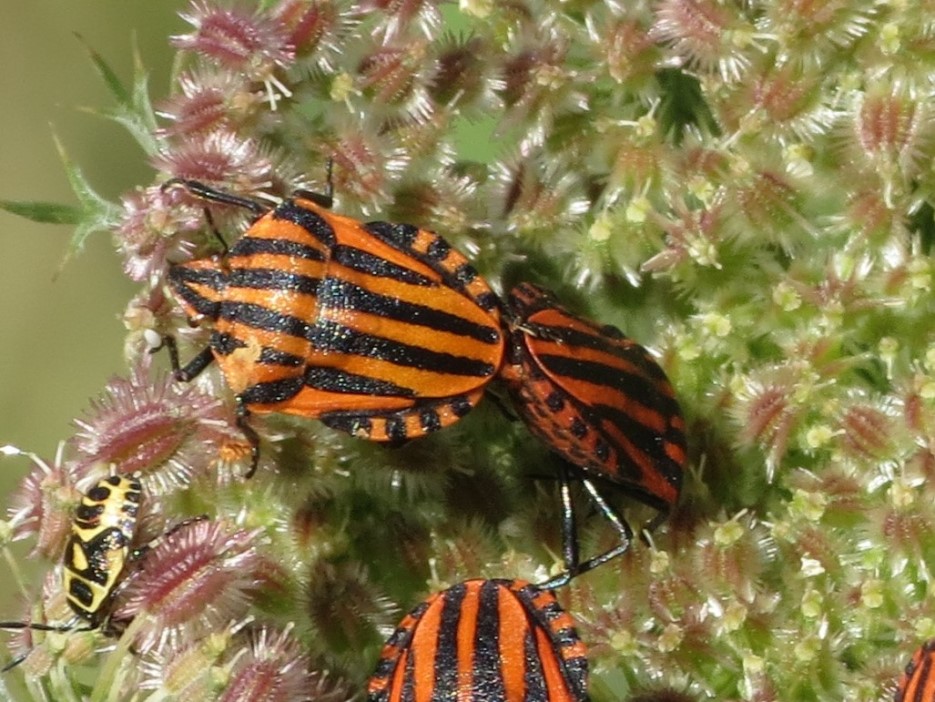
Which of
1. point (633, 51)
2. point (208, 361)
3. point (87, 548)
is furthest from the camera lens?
point (633, 51)

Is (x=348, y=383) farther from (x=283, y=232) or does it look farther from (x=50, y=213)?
(x=50, y=213)

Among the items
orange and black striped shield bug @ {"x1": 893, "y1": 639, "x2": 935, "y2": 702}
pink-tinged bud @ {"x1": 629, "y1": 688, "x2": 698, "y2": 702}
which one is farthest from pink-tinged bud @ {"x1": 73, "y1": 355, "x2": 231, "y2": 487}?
orange and black striped shield bug @ {"x1": 893, "y1": 639, "x2": 935, "y2": 702}

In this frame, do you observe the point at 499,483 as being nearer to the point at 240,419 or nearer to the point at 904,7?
the point at 240,419

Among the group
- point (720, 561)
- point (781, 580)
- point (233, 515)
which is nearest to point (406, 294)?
point (233, 515)

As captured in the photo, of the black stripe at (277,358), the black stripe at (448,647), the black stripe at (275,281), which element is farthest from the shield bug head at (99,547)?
the black stripe at (448,647)

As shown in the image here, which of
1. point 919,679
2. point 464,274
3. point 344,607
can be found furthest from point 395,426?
point 919,679
